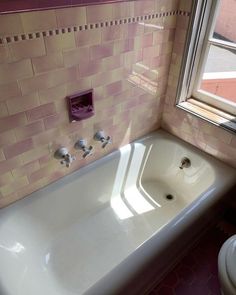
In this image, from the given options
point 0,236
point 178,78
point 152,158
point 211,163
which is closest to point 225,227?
point 211,163

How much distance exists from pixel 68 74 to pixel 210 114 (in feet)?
3.27

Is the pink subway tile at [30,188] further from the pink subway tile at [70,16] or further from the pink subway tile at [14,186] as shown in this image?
the pink subway tile at [70,16]

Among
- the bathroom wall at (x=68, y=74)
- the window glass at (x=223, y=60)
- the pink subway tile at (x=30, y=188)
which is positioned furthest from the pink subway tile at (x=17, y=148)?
the window glass at (x=223, y=60)

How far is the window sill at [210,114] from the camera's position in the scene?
1.62m

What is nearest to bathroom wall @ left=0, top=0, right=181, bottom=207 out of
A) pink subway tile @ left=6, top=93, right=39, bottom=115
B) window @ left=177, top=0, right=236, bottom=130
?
pink subway tile @ left=6, top=93, right=39, bottom=115

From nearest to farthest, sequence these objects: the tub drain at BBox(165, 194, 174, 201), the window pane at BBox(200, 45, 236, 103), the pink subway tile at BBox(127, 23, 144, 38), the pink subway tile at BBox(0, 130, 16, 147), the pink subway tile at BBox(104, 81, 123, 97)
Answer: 1. the pink subway tile at BBox(0, 130, 16, 147)
2. the pink subway tile at BBox(127, 23, 144, 38)
3. the pink subway tile at BBox(104, 81, 123, 97)
4. the window pane at BBox(200, 45, 236, 103)
5. the tub drain at BBox(165, 194, 174, 201)

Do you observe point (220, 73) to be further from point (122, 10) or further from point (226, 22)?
point (122, 10)

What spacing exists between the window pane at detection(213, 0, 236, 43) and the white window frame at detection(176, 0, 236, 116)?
0.03m

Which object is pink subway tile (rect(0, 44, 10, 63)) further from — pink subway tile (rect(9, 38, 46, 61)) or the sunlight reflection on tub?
the sunlight reflection on tub

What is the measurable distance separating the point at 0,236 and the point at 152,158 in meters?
1.18

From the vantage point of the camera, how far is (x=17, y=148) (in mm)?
1255

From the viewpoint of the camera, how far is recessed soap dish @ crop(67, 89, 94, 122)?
1.35 metres

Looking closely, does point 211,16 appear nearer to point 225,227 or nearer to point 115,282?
point 225,227

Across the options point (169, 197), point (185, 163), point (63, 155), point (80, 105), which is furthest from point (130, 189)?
point (80, 105)
